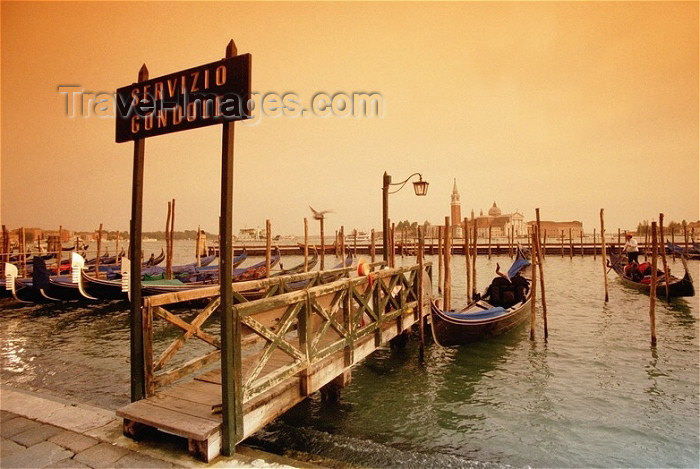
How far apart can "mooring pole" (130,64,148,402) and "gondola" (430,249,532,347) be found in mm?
5098

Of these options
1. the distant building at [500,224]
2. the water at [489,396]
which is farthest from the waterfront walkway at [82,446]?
the distant building at [500,224]

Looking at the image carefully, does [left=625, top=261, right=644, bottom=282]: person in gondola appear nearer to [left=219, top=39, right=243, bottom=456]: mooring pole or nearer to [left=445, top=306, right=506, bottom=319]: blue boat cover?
[left=445, top=306, right=506, bottom=319]: blue boat cover

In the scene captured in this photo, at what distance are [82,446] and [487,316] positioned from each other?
279 inches

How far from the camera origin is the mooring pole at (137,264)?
351 centimetres

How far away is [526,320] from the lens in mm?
10273

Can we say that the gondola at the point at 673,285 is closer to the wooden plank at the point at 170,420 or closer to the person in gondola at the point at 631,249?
the person in gondola at the point at 631,249

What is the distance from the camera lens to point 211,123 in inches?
117

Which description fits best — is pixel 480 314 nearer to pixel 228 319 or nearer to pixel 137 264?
pixel 228 319

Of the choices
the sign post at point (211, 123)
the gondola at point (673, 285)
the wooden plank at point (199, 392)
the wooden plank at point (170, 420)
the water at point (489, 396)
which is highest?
the sign post at point (211, 123)

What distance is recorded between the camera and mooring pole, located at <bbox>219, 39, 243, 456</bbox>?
2.88m

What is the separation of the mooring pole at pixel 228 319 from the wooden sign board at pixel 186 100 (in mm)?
139

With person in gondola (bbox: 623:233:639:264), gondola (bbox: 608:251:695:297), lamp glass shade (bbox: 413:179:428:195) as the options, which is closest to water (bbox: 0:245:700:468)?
lamp glass shade (bbox: 413:179:428:195)

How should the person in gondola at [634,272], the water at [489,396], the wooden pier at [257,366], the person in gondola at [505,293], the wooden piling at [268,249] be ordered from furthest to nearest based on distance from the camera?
the person in gondola at [634,272] < the wooden piling at [268,249] < the person in gondola at [505,293] < the water at [489,396] < the wooden pier at [257,366]

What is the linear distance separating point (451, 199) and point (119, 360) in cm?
11800
